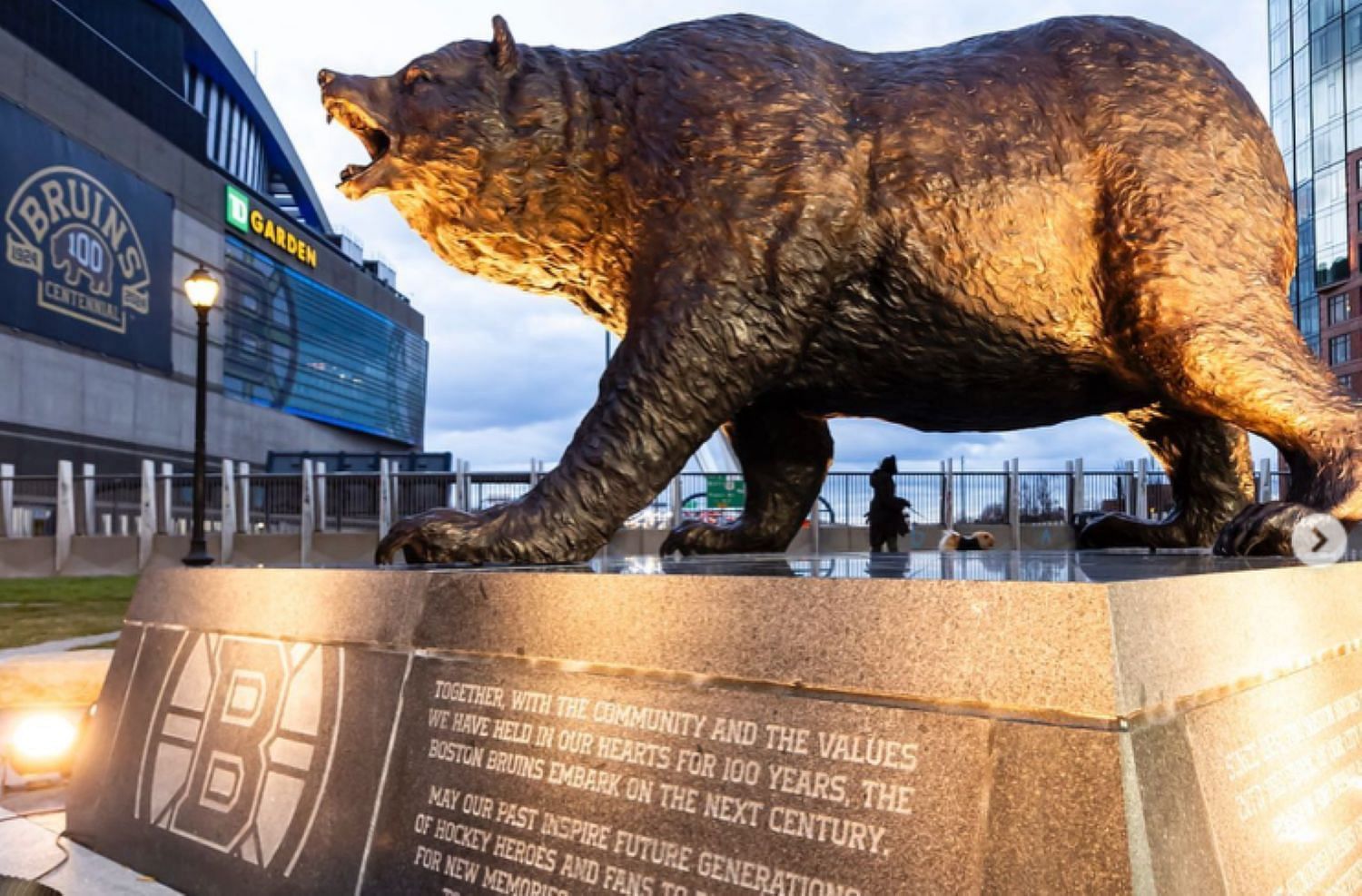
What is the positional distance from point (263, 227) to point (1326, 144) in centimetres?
3898

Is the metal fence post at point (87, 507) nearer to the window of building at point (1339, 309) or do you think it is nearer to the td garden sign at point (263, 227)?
the td garden sign at point (263, 227)

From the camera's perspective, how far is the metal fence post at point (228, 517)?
58.4 ft

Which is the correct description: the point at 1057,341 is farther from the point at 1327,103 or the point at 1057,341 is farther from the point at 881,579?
the point at 1327,103

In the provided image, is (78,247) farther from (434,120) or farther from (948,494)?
(434,120)

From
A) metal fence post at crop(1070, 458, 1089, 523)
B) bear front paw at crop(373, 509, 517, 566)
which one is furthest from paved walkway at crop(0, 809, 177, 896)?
metal fence post at crop(1070, 458, 1089, 523)

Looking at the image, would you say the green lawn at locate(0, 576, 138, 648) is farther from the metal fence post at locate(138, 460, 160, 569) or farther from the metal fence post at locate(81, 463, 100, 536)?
the metal fence post at locate(81, 463, 100, 536)

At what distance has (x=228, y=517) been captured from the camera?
18.3m

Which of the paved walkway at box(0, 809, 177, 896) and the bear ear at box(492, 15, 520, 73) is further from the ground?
the bear ear at box(492, 15, 520, 73)

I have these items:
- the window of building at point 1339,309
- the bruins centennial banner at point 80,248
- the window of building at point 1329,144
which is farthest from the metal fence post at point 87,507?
the window of building at point 1339,309

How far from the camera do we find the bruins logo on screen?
25.3m

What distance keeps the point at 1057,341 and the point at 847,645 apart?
5.85 feet

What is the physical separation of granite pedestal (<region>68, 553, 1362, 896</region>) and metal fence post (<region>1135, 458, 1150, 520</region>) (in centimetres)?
1685

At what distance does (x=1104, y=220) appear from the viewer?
125 inches

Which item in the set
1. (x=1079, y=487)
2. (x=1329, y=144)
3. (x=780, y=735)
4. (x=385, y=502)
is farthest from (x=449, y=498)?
(x=1329, y=144)
